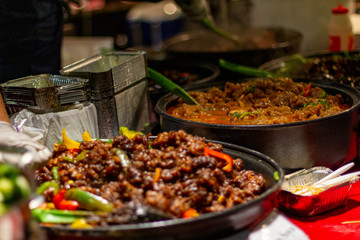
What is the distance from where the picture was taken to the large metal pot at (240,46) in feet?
11.9

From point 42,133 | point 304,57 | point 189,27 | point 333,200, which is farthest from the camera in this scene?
point 189,27

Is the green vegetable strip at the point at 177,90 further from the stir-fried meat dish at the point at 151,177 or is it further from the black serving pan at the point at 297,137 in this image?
the stir-fried meat dish at the point at 151,177

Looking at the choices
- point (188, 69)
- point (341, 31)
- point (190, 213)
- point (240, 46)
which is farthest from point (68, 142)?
point (240, 46)

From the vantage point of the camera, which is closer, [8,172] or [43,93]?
[8,172]

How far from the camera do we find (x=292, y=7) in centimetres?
502

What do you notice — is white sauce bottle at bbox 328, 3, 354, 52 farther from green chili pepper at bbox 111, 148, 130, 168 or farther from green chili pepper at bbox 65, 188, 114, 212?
green chili pepper at bbox 65, 188, 114, 212

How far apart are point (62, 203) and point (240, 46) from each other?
10.3 ft

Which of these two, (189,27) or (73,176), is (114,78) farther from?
(189,27)

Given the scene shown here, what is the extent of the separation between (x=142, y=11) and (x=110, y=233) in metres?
6.57

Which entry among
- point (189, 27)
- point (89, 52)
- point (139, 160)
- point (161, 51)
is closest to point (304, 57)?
point (161, 51)

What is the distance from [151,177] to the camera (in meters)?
1.58

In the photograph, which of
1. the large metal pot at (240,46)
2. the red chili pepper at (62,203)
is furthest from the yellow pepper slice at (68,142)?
the large metal pot at (240,46)

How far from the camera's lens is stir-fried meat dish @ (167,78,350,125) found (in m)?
2.27

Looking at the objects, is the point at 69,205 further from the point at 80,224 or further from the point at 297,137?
the point at 297,137
